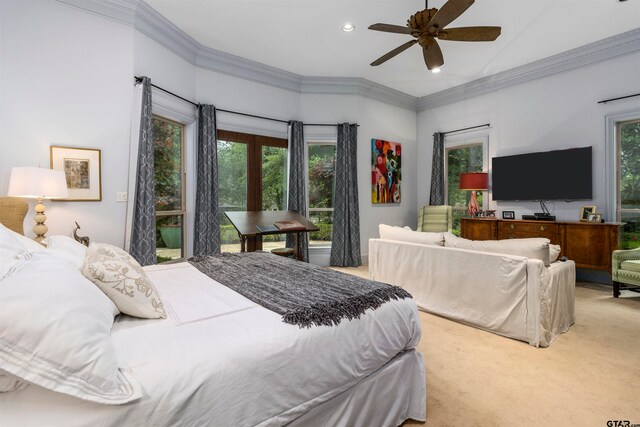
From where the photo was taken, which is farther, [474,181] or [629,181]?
[474,181]

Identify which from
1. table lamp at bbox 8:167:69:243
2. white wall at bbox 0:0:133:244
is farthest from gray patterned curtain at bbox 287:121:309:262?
table lamp at bbox 8:167:69:243

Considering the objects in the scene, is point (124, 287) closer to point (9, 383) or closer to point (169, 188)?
point (9, 383)

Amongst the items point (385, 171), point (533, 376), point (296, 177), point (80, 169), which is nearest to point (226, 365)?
A: point (533, 376)

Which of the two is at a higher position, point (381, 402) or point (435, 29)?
point (435, 29)

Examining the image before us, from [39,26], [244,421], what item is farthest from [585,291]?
[39,26]

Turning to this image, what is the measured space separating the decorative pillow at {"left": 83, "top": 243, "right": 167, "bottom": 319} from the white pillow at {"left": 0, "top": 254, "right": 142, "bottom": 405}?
0.35 meters

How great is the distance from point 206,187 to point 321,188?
2113mm

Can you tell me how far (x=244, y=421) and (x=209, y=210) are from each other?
3.62m

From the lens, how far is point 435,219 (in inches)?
235

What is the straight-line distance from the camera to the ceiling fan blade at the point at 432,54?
2.94m

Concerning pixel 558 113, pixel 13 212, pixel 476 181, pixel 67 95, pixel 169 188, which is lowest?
pixel 13 212

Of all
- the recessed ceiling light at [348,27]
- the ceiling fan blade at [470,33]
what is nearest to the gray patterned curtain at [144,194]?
the recessed ceiling light at [348,27]

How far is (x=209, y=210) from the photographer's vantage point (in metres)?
4.36

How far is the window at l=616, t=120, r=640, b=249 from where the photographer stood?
4.15 metres
